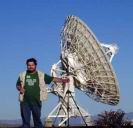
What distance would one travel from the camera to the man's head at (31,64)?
12.9 metres

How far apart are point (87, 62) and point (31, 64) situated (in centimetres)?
4073

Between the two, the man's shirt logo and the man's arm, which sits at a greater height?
the man's shirt logo

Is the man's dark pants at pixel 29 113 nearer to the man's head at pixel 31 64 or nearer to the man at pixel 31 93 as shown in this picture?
the man at pixel 31 93

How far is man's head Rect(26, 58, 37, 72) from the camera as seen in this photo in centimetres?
1292

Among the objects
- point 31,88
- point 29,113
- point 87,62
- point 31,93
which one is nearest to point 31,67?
point 31,88

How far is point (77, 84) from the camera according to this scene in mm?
58156

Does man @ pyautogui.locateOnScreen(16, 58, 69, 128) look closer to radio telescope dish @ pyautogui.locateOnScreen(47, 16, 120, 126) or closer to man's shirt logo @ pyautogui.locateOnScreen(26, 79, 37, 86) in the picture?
man's shirt logo @ pyautogui.locateOnScreen(26, 79, 37, 86)

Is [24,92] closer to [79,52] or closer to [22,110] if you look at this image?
[22,110]

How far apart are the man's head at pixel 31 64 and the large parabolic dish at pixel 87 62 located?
34966 mm

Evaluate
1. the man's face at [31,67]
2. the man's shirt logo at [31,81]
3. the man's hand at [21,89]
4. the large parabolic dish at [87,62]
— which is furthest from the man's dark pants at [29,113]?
the large parabolic dish at [87,62]

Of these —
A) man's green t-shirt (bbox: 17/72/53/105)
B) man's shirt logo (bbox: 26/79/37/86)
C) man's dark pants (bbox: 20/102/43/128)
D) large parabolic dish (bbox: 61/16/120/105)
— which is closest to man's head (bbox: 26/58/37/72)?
man's green t-shirt (bbox: 17/72/53/105)

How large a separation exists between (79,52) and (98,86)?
4.43 m

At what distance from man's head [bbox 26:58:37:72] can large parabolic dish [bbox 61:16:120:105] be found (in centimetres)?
3497

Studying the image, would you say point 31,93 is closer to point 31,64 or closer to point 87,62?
point 31,64
